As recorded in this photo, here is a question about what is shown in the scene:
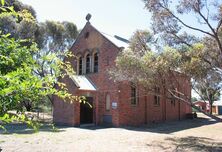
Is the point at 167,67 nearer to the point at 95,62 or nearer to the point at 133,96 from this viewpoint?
the point at 133,96

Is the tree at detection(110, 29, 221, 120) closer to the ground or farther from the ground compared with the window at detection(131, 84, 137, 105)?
farther from the ground

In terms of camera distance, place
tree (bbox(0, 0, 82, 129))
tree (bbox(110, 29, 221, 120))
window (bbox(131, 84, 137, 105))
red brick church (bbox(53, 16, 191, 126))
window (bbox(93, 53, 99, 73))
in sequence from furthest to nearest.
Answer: window (bbox(93, 53, 99, 73))
window (bbox(131, 84, 137, 105))
red brick church (bbox(53, 16, 191, 126))
tree (bbox(110, 29, 221, 120))
tree (bbox(0, 0, 82, 129))

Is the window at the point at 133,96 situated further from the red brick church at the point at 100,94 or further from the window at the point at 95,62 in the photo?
the window at the point at 95,62

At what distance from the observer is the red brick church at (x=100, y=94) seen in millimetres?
23903

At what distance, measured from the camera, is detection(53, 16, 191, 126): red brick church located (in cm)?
2390

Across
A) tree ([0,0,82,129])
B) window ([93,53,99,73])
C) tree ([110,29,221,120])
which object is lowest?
tree ([0,0,82,129])

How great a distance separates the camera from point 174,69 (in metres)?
15.5

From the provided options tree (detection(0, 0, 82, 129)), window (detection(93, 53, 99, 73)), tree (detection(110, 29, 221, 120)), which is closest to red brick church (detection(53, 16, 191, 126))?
window (detection(93, 53, 99, 73))

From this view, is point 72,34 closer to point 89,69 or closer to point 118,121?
point 89,69

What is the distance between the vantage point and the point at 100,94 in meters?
25.4

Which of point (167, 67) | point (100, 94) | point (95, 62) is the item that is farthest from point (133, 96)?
point (167, 67)

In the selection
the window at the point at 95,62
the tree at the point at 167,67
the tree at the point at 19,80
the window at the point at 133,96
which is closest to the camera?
the tree at the point at 19,80

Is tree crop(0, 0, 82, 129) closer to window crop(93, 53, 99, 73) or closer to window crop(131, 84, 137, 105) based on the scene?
window crop(131, 84, 137, 105)

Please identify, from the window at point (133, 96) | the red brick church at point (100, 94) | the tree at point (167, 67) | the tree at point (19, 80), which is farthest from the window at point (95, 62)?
the tree at point (19, 80)
